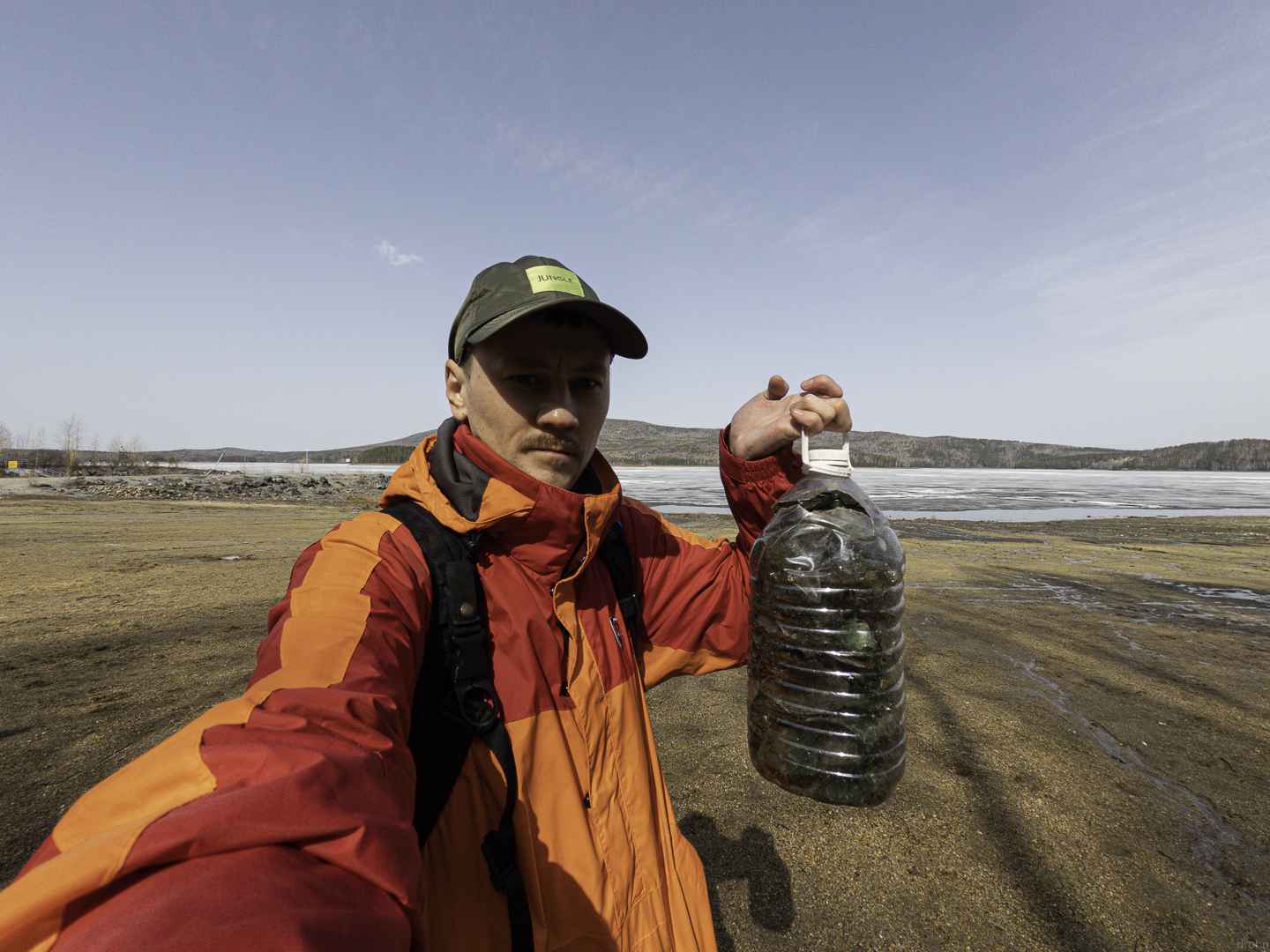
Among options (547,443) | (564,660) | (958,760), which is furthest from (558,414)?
(958,760)

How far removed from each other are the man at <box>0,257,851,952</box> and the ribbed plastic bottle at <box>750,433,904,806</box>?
0.46 ft

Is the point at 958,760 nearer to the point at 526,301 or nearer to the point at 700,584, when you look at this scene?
the point at 700,584

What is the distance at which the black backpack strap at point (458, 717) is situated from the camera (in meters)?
1.19

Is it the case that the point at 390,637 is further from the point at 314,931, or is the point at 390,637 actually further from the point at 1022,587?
the point at 1022,587

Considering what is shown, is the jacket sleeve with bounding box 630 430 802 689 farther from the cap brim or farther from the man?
the cap brim

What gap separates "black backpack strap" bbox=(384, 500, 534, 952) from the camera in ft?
3.89

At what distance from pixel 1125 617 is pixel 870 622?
8.99 metres

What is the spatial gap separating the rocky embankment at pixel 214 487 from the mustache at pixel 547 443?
25.6 meters

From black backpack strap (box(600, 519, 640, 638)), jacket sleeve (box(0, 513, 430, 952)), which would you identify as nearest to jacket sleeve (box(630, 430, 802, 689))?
black backpack strap (box(600, 519, 640, 638))

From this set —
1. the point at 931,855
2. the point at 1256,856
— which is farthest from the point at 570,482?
the point at 1256,856

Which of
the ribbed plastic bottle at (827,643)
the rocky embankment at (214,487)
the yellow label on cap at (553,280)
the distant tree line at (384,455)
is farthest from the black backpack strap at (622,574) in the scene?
the distant tree line at (384,455)

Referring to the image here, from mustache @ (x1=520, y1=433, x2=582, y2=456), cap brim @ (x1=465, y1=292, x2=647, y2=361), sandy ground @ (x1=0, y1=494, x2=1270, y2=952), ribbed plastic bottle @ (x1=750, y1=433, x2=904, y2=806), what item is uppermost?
cap brim @ (x1=465, y1=292, x2=647, y2=361)

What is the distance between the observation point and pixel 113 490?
2755 cm

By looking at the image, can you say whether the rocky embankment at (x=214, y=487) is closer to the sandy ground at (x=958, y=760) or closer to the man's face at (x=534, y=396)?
the sandy ground at (x=958, y=760)
